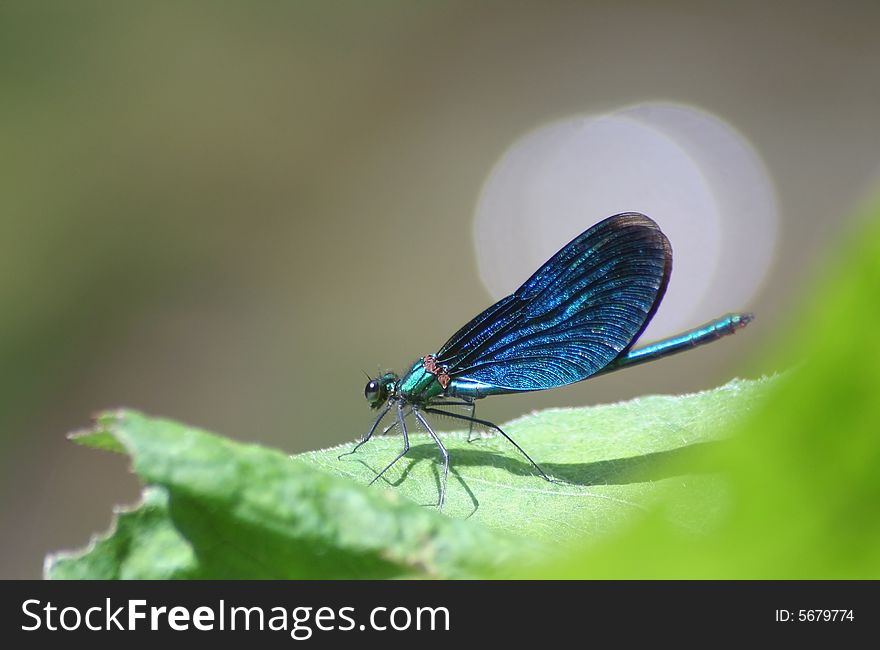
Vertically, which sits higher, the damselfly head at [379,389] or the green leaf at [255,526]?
the damselfly head at [379,389]

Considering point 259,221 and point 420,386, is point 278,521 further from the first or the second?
point 259,221

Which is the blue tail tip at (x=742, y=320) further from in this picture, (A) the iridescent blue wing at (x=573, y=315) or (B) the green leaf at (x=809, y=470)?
(B) the green leaf at (x=809, y=470)

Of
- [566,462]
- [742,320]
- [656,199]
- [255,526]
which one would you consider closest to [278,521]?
[255,526]

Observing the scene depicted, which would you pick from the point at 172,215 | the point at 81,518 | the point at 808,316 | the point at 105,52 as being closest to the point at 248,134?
the point at 172,215

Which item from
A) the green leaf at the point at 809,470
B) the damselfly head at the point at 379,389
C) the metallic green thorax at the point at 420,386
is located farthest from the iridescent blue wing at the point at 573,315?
the green leaf at the point at 809,470

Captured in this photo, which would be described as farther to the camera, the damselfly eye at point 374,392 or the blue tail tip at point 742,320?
the damselfly eye at point 374,392
